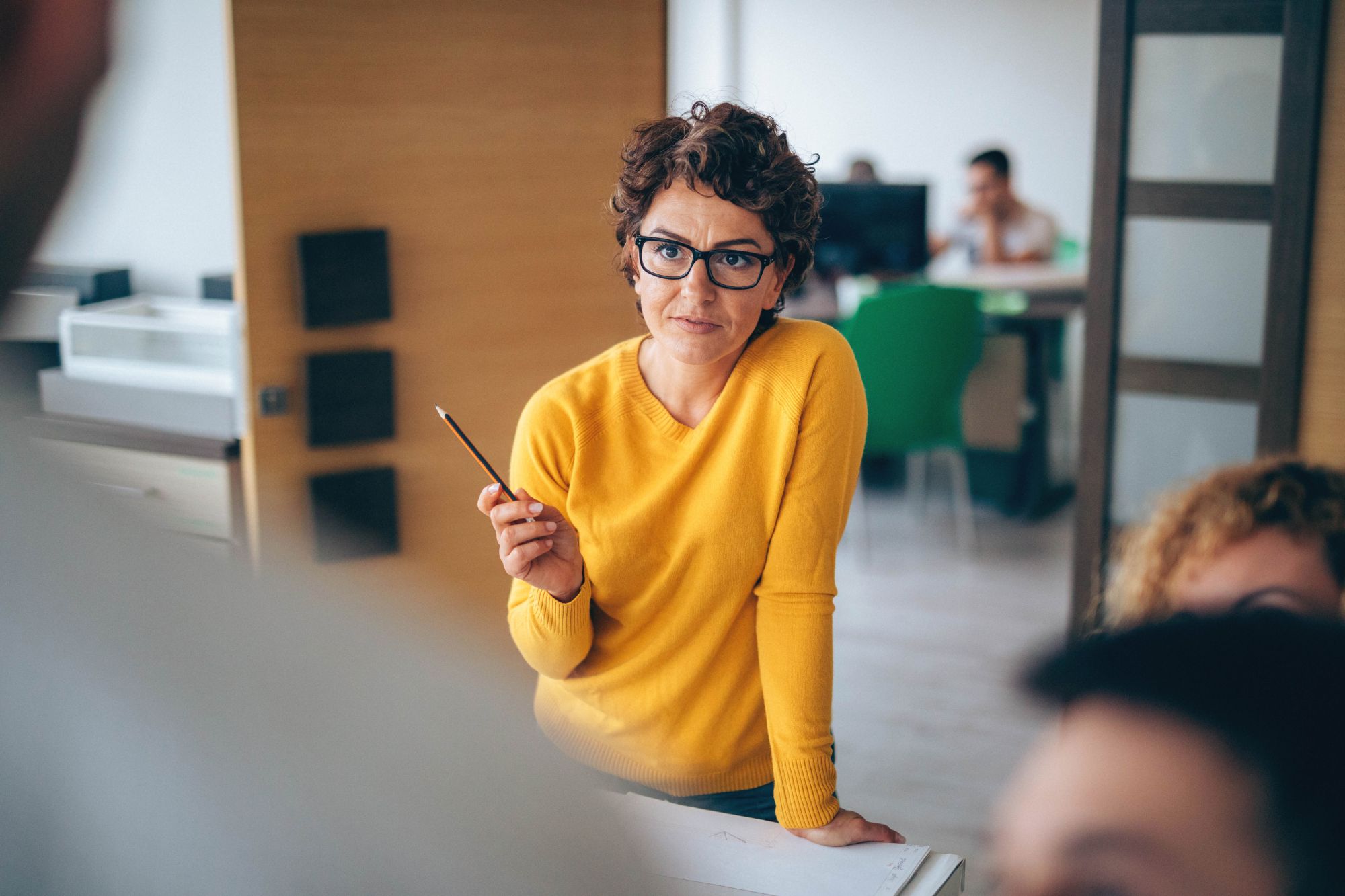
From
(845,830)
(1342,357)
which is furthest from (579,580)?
(1342,357)

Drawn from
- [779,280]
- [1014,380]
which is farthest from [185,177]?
[1014,380]

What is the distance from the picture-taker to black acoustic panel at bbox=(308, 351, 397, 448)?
2.67m

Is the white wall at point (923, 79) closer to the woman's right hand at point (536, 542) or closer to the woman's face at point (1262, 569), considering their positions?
the woman's face at point (1262, 569)

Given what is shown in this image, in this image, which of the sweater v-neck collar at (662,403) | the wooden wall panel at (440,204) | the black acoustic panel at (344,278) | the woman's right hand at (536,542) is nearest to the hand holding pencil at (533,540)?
the woman's right hand at (536,542)

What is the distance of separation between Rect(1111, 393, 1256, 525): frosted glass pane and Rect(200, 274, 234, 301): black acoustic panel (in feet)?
7.49

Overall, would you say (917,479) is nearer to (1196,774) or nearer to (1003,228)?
(1003,228)

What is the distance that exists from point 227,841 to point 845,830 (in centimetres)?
98

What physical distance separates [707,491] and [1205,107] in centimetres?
218

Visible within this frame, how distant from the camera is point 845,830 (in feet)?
4.22

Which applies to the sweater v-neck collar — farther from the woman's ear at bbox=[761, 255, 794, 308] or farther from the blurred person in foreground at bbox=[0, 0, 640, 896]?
the blurred person in foreground at bbox=[0, 0, 640, 896]

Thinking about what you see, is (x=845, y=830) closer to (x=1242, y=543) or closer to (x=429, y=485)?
(x=1242, y=543)

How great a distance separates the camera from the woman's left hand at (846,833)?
1281 millimetres

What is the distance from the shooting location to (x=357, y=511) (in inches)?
109

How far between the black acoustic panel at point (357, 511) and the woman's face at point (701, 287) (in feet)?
4.82
